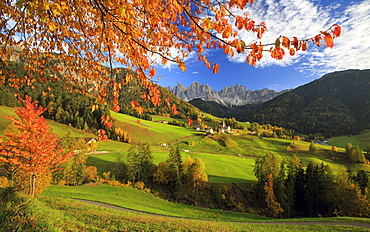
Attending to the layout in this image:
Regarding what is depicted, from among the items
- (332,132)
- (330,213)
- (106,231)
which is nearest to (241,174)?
(330,213)

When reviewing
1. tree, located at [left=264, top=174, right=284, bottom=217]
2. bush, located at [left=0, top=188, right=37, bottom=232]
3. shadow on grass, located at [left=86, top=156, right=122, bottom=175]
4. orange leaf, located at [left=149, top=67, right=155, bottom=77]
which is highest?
orange leaf, located at [left=149, top=67, right=155, bottom=77]

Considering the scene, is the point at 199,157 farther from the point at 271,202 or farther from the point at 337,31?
the point at 337,31

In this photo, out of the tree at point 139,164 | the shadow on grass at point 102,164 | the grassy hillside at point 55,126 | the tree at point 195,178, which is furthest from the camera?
the grassy hillside at point 55,126

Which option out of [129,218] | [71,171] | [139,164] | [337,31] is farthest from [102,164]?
[337,31]

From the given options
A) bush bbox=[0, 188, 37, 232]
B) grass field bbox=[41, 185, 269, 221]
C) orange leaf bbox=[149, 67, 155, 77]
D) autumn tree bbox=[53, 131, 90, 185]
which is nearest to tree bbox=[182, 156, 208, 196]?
grass field bbox=[41, 185, 269, 221]

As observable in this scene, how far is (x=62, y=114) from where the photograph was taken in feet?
261

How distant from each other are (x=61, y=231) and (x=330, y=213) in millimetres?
46584

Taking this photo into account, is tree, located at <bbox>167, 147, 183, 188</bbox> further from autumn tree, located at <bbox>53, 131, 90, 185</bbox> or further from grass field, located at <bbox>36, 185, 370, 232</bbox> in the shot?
autumn tree, located at <bbox>53, 131, 90, 185</bbox>

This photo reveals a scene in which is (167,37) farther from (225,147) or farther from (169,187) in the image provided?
(225,147)

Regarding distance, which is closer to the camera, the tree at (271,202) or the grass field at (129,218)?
the grass field at (129,218)

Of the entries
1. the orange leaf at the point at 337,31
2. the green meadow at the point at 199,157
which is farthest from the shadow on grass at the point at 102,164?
the orange leaf at the point at 337,31

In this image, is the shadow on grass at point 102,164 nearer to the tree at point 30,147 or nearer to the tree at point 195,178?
the tree at point 195,178

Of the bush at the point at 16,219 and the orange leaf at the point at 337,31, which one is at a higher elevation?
the orange leaf at the point at 337,31

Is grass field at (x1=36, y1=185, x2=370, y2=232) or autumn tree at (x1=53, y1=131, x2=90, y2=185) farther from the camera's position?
autumn tree at (x1=53, y1=131, x2=90, y2=185)
